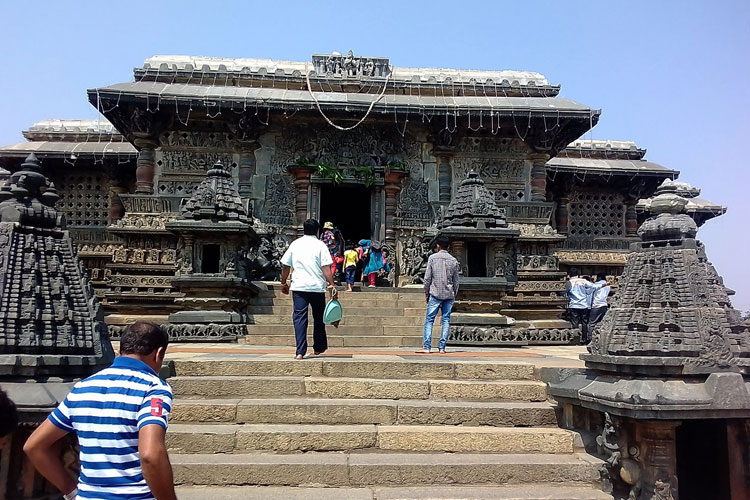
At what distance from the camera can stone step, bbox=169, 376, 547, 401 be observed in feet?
15.4

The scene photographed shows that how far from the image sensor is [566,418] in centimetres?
442

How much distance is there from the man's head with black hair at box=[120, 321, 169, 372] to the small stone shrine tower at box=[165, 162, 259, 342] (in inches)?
252

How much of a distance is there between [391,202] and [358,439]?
10299 mm

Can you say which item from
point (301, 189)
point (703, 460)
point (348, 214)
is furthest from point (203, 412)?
Answer: point (348, 214)

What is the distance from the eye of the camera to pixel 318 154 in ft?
46.2

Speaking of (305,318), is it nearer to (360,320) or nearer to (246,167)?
(360,320)

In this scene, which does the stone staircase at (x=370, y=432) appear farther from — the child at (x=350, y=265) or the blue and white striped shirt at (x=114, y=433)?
the child at (x=350, y=265)

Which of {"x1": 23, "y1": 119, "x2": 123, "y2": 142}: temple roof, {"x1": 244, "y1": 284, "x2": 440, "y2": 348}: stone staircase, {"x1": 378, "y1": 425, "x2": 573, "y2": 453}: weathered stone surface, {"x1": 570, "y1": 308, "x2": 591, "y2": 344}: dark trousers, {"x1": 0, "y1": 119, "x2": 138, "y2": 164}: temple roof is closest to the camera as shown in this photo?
{"x1": 378, "y1": 425, "x2": 573, "y2": 453}: weathered stone surface

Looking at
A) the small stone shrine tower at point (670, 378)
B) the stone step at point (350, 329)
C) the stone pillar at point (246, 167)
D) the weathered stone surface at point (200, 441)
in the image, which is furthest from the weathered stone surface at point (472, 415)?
the stone pillar at point (246, 167)

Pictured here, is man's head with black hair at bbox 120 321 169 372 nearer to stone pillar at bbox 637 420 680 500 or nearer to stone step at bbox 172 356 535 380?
stone step at bbox 172 356 535 380

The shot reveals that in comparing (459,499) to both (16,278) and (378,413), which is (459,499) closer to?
(378,413)

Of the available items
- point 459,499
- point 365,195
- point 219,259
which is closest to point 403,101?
point 365,195

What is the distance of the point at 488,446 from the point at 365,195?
48.5 ft

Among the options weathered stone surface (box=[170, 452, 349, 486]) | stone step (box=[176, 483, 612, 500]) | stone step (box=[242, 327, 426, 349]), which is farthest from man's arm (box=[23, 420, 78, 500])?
stone step (box=[242, 327, 426, 349])
